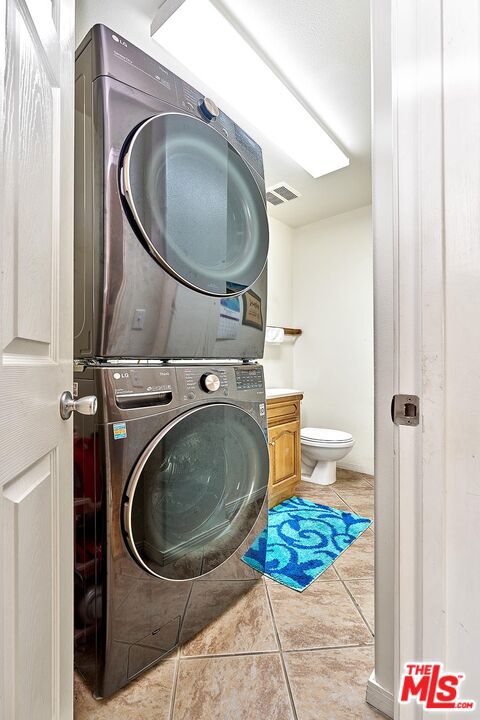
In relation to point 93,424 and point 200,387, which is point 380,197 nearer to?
point 200,387

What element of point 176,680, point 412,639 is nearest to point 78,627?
point 176,680

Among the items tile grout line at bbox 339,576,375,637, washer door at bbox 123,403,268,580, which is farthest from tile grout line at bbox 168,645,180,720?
tile grout line at bbox 339,576,375,637

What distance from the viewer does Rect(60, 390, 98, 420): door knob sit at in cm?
69

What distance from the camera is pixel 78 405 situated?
0.71 meters

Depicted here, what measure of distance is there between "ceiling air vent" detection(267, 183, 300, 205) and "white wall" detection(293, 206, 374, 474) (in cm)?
60

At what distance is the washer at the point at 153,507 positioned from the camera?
34.7 inches

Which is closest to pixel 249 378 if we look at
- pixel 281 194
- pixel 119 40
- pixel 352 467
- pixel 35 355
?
pixel 35 355

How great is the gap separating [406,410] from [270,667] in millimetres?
1029

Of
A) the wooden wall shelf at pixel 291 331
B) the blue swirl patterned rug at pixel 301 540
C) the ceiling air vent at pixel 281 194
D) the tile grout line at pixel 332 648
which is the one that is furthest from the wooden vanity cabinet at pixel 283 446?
the ceiling air vent at pixel 281 194

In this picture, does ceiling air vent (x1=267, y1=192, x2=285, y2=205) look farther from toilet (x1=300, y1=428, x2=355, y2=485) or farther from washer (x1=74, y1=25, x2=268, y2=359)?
toilet (x1=300, y1=428, x2=355, y2=485)

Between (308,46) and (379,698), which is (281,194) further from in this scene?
(379,698)

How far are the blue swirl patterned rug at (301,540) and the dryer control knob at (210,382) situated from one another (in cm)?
71

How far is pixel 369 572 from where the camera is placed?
157 centimetres

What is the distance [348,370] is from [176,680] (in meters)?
2.48
